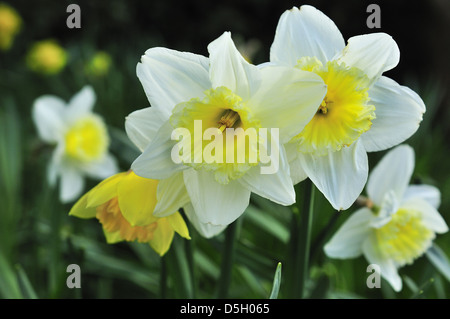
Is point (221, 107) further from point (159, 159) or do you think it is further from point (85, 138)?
point (85, 138)

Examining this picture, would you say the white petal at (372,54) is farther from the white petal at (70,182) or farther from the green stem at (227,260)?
the white petal at (70,182)

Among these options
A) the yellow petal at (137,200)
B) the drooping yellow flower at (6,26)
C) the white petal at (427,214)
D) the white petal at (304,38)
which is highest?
the drooping yellow flower at (6,26)

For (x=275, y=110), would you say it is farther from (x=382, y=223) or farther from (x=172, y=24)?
(x=172, y=24)

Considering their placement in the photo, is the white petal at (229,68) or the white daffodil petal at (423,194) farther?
the white daffodil petal at (423,194)

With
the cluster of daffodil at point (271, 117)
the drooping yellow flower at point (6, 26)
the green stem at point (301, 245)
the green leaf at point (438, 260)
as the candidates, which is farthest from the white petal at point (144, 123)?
the drooping yellow flower at point (6, 26)

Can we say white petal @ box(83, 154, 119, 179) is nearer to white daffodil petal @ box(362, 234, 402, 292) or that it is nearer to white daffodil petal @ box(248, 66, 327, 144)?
white daffodil petal @ box(362, 234, 402, 292)

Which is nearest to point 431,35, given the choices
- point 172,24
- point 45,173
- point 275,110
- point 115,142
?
point 172,24

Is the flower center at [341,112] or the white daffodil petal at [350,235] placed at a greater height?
the flower center at [341,112]
